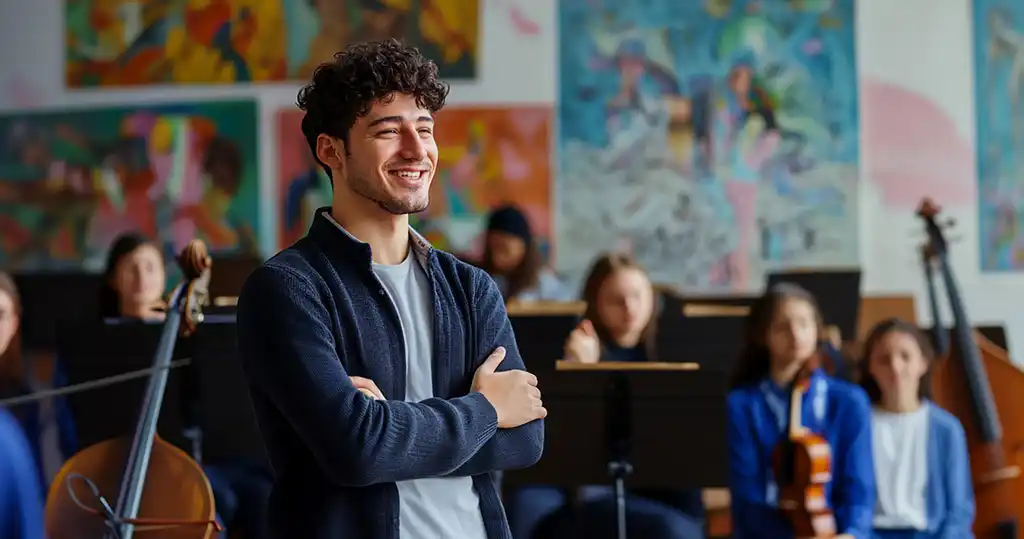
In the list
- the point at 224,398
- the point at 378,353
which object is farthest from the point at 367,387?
the point at 224,398

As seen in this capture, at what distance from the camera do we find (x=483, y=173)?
5.95m

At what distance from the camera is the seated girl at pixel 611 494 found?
11.3 feet

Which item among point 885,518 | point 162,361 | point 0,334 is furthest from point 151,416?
point 885,518

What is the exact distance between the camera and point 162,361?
2.41 metres

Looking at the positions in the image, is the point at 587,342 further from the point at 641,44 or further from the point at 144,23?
the point at 144,23

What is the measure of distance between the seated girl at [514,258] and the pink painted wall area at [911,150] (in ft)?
5.96

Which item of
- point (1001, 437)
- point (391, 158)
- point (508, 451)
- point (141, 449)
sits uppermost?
point (391, 158)

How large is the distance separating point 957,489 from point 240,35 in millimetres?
4162

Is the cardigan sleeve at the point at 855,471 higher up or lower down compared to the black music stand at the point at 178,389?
lower down

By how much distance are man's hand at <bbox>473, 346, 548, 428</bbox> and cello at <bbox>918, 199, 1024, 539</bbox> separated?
9.04 feet

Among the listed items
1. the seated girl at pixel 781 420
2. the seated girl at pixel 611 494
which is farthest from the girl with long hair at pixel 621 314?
the seated girl at pixel 781 420

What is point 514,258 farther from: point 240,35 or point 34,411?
point 240,35

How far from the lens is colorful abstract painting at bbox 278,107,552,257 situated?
19.3 ft

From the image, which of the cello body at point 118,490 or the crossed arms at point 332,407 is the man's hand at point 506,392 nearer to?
the crossed arms at point 332,407
